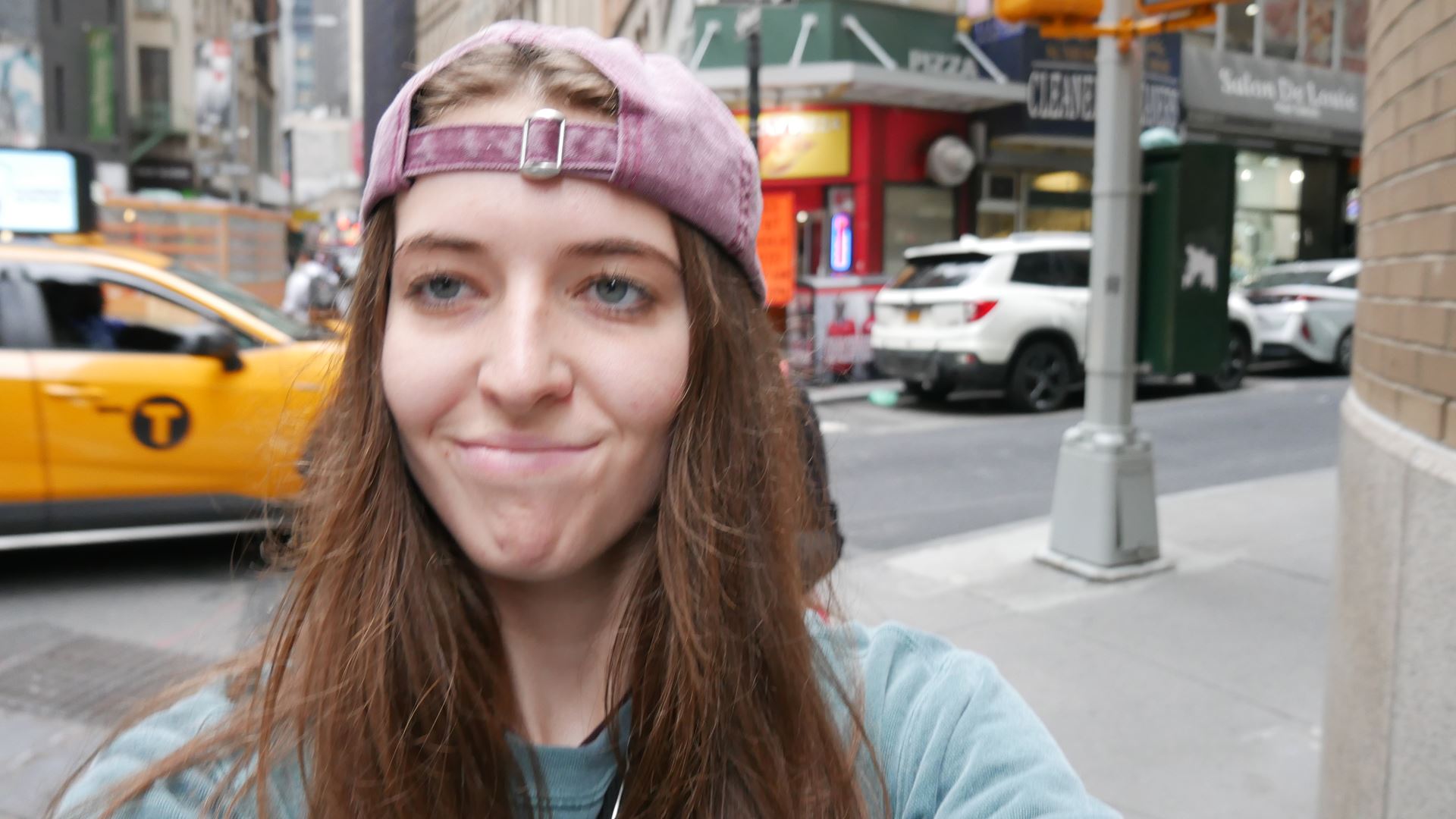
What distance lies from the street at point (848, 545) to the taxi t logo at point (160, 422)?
732 millimetres

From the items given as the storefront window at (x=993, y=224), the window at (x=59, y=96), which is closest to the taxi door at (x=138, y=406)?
the storefront window at (x=993, y=224)

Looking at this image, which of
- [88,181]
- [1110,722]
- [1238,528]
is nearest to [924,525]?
[1238,528]

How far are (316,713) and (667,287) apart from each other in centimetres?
62

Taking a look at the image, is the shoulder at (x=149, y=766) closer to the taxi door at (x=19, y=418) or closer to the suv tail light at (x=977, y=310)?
the taxi door at (x=19, y=418)

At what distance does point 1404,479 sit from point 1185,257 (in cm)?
364

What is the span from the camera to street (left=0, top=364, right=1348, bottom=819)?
4105 mm

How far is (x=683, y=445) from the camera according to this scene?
128cm

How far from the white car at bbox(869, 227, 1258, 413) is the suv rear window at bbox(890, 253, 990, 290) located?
0.01 metres

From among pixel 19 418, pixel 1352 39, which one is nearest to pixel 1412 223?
pixel 19 418

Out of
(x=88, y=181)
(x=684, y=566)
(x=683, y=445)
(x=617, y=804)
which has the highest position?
(x=88, y=181)

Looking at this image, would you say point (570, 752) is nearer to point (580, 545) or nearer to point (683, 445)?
point (580, 545)

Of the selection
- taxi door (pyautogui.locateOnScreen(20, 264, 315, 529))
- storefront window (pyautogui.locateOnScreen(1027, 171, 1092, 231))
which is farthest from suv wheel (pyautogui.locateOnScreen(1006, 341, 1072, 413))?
taxi door (pyautogui.locateOnScreen(20, 264, 315, 529))

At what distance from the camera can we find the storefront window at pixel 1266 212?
74.8 feet

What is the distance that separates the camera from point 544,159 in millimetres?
1184
